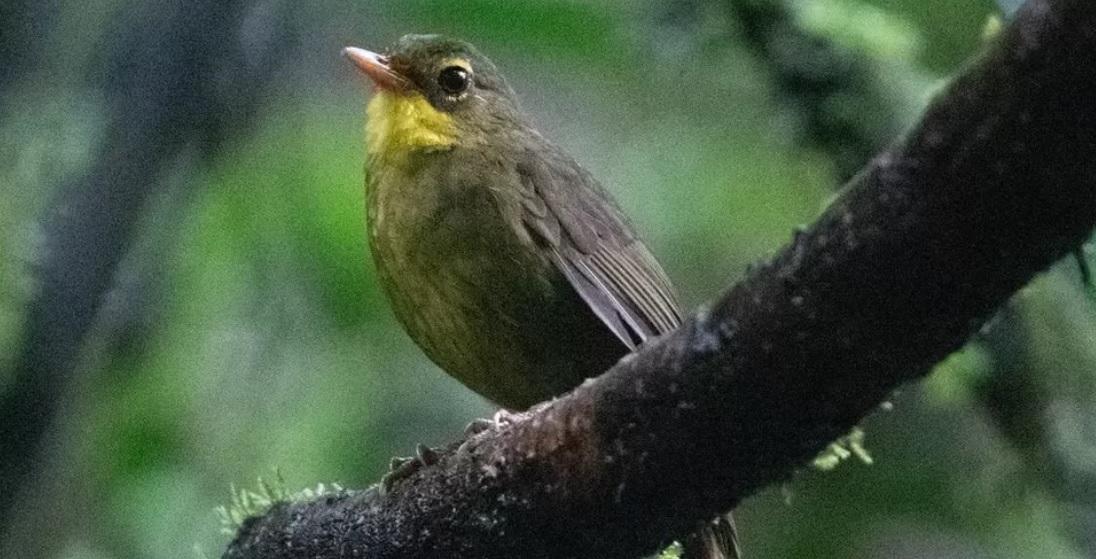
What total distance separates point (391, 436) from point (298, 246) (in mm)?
687

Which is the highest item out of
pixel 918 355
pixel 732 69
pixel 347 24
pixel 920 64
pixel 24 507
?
pixel 347 24

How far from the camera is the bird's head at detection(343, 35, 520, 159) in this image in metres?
4.06

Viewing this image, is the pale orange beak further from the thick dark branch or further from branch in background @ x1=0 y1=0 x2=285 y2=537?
the thick dark branch

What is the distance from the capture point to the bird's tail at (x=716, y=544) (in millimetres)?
3393

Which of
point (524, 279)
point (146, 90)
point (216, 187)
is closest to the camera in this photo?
point (146, 90)

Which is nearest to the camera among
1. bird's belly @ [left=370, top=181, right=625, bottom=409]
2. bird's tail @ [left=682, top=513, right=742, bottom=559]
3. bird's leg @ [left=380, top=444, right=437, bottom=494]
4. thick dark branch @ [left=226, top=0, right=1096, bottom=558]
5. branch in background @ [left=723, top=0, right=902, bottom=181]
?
thick dark branch @ [left=226, top=0, right=1096, bottom=558]

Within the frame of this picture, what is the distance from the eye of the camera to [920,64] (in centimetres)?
552

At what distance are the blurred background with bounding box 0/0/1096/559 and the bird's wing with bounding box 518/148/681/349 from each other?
2.19 feet

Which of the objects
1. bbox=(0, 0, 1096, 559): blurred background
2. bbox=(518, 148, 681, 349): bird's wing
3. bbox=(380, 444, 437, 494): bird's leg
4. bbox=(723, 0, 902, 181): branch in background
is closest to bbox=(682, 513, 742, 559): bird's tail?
bbox=(518, 148, 681, 349): bird's wing

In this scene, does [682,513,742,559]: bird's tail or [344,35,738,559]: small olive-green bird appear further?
[344,35,738,559]: small olive-green bird

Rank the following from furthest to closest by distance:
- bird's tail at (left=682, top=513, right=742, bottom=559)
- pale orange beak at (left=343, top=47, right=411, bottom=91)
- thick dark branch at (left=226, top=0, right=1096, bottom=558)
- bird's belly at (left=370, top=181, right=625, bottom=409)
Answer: pale orange beak at (left=343, top=47, right=411, bottom=91), bird's belly at (left=370, top=181, right=625, bottom=409), bird's tail at (left=682, top=513, right=742, bottom=559), thick dark branch at (left=226, top=0, right=1096, bottom=558)

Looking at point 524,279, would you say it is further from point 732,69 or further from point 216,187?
point 732,69

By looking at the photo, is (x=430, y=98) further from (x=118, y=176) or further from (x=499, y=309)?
(x=118, y=176)

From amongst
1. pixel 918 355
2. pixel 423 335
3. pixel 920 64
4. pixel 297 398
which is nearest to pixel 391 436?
pixel 297 398
